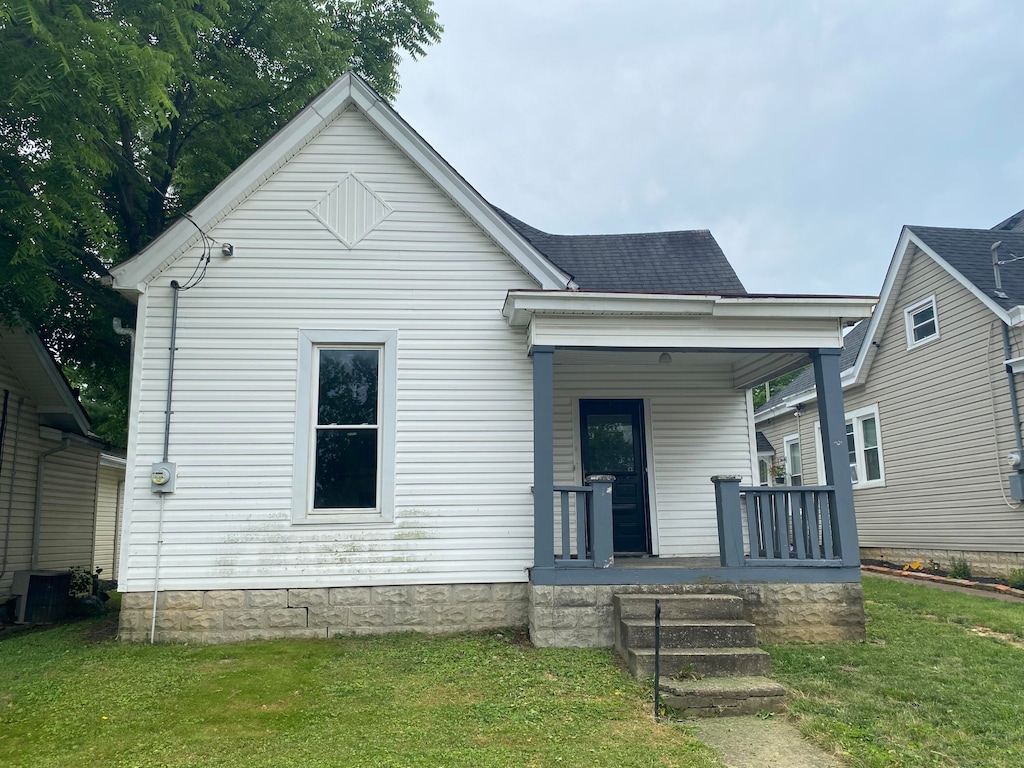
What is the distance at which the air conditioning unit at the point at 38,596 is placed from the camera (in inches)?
367

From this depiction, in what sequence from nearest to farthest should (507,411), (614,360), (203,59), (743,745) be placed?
(743,745) < (507,411) < (614,360) < (203,59)

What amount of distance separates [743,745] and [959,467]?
967 centimetres

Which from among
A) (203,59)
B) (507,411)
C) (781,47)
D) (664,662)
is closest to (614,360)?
(507,411)

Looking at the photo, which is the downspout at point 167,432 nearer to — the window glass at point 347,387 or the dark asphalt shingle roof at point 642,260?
the window glass at point 347,387

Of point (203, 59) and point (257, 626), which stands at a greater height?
point (203, 59)

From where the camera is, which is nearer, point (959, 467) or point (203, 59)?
point (203, 59)

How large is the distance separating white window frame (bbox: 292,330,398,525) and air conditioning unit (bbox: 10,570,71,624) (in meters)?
5.24

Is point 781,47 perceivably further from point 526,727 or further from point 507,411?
point 526,727

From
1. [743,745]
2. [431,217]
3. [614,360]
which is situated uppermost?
[431,217]

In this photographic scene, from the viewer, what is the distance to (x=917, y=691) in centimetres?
492

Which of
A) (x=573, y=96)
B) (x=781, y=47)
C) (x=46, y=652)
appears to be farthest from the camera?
(x=573, y=96)

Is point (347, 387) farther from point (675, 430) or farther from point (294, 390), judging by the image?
point (675, 430)

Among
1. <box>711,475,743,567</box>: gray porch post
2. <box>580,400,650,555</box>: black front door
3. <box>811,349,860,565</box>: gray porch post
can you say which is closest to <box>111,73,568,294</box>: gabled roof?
<box>580,400,650,555</box>: black front door

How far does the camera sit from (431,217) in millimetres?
7543
